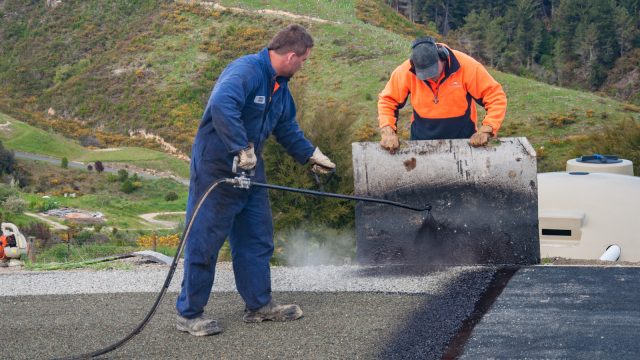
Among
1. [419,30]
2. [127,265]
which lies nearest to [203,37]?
[419,30]

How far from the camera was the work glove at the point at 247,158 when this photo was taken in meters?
5.64

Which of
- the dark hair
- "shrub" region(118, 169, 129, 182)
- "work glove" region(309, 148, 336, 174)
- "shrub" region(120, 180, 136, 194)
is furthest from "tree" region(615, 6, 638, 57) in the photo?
the dark hair

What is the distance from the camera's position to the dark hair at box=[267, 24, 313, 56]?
5945mm

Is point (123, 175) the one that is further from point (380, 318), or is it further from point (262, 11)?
point (380, 318)

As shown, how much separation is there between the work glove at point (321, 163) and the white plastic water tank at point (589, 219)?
3093 mm

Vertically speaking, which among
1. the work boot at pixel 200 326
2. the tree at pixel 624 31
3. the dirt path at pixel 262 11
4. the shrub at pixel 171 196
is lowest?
the shrub at pixel 171 196

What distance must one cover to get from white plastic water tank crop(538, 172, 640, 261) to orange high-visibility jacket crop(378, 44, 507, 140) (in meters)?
1.65

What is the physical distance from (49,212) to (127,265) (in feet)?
94.8

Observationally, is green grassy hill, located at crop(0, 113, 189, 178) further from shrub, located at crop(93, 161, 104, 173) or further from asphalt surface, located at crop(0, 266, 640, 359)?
asphalt surface, located at crop(0, 266, 640, 359)

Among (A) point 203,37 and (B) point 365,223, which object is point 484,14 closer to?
(A) point 203,37

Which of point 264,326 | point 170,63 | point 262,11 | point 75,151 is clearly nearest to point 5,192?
point 75,151

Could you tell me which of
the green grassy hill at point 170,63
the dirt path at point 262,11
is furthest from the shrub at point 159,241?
the dirt path at point 262,11

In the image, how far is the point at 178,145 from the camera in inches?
2244

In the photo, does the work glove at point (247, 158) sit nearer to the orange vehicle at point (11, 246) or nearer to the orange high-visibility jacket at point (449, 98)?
the orange high-visibility jacket at point (449, 98)
